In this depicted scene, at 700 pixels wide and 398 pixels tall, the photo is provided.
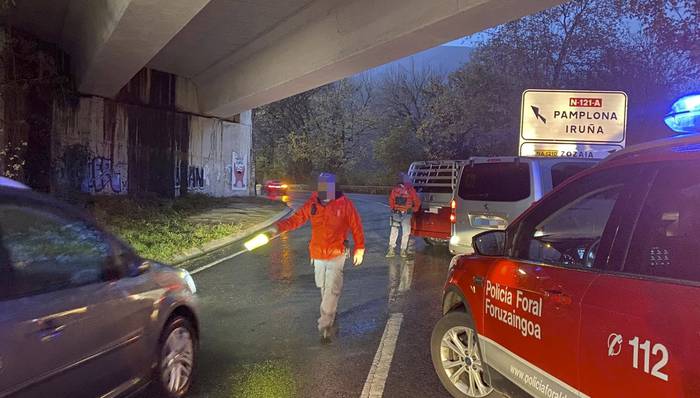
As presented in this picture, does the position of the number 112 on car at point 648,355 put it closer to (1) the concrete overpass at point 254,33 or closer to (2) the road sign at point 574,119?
(1) the concrete overpass at point 254,33

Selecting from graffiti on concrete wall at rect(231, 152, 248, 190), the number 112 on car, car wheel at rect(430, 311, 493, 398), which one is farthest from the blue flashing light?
graffiti on concrete wall at rect(231, 152, 248, 190)

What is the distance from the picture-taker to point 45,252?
10.3 feet

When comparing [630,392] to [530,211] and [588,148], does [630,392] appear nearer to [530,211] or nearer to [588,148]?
[530,211]

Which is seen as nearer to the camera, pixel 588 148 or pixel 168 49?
pixel 588 148

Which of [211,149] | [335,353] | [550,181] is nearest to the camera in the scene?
[335,353]

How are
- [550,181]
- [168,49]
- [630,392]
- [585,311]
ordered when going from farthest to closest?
[168,49] → [550,181] → [585,311] → [630,392]

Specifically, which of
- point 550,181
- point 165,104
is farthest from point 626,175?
point 165,104

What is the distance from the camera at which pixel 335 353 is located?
17.1 feet

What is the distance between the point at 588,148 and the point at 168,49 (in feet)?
42.3

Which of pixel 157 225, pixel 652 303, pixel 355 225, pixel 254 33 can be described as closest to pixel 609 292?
pixel 652 303

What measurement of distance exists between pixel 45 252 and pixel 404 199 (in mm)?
8301

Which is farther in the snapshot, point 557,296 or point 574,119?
point 574,119

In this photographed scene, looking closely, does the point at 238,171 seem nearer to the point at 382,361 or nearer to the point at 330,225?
the point at 330,225

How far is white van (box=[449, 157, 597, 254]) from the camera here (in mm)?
8078
